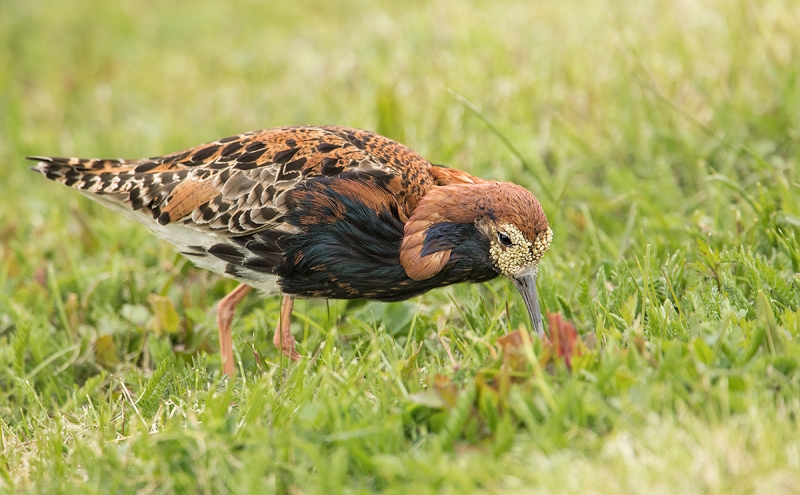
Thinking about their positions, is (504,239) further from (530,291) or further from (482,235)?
(530,291)

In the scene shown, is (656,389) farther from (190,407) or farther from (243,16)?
(243,16)

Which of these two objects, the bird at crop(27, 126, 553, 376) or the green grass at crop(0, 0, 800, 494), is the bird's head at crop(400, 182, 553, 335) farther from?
the green grass at crop(0, 0, 800, 494)

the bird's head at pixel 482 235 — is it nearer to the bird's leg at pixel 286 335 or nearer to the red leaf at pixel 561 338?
the red leaf at pixel 561 338

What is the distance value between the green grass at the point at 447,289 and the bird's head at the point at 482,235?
8.7 inches

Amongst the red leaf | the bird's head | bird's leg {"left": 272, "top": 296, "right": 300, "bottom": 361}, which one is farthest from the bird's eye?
bird's leg {"left": 272, "top": 296, "right": 300, "bottom": 361}

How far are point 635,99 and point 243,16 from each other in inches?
238

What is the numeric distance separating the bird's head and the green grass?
0.73ft

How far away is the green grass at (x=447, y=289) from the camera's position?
9.88ft

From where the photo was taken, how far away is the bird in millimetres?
4195

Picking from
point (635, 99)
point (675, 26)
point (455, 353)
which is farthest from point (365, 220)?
point (675, 26)

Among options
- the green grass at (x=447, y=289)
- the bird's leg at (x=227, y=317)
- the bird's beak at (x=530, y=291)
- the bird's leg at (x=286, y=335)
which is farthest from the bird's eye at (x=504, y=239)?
the bird's leg at (x=227, y=317)

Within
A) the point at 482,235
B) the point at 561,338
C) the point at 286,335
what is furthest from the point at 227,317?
the point at 561,338

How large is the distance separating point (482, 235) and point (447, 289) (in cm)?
89

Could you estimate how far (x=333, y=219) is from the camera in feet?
14.5
